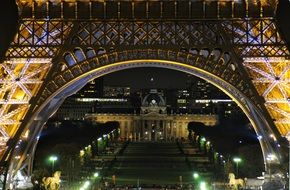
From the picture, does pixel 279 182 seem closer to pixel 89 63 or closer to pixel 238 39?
pixel 238 39

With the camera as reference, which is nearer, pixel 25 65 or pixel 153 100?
pixel 25 65

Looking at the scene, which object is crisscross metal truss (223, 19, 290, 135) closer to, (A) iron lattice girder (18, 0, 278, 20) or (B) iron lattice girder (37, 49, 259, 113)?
(A) iron lattice girder (18, 0, 278, 20)

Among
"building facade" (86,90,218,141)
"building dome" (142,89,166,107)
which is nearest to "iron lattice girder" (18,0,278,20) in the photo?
"building facade" (86,90,218,141)

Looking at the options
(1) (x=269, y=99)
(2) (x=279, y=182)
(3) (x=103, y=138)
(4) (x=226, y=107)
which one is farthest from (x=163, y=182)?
(4) (x=226, y=107)

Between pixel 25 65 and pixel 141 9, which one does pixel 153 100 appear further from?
pixel 25 65

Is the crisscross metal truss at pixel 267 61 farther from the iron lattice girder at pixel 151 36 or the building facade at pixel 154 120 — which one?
the building facade at pixel 154 120

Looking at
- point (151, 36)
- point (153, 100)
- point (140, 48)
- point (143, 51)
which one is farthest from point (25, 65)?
point (153, 100)
